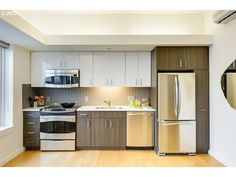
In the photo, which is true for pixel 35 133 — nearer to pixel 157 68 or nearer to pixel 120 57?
pixel 120 57

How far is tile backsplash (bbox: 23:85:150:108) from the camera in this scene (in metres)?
5.84

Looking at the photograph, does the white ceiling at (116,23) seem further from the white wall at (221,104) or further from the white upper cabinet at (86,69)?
the white wall at (221,104)

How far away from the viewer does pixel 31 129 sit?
17.0ft

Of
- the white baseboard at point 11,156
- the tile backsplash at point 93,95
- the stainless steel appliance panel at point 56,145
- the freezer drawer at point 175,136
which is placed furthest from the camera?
the tile backsplash at point 93,95

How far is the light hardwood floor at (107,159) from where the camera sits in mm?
4250

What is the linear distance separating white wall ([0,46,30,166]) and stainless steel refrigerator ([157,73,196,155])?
2.85 metres

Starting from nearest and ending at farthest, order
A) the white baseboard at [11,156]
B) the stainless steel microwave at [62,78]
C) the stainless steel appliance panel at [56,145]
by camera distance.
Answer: the white baseboard at [11,156] → the stainless steel appliance panel at [56,145] → the stainless steel microwave at [62,78]

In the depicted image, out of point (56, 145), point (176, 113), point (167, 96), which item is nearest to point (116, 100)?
point (167, 96)

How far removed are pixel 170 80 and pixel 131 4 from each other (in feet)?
12.6

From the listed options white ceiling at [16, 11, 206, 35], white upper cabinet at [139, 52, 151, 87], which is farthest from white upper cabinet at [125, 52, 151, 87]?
white ceiling at [16, 11, 206, 35]

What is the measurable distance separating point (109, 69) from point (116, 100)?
83 centimetres

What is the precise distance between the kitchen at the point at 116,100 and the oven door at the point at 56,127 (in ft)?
0.07

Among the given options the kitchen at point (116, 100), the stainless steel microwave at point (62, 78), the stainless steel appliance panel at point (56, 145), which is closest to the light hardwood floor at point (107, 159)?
the kitchen at point (116, 100)

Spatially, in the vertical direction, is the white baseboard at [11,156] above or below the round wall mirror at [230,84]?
below
